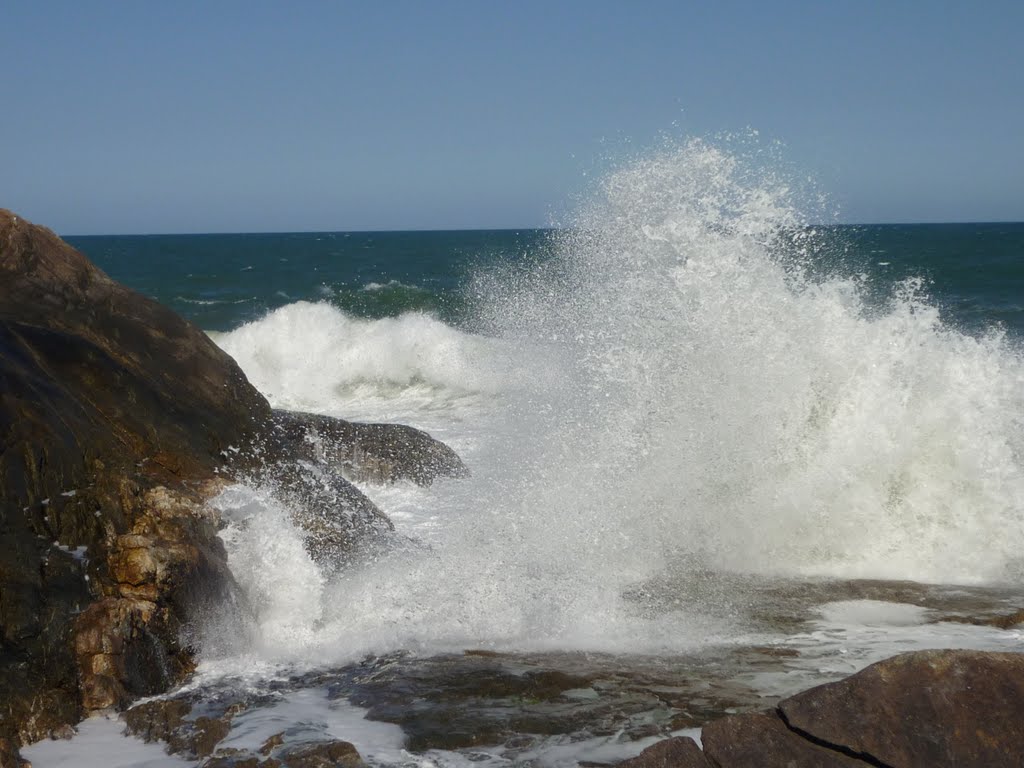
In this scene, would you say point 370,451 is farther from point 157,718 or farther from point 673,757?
point 673,757

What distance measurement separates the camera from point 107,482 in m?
5.45

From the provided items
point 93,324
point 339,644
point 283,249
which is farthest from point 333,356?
point 283,249

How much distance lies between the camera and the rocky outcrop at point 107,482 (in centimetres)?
459

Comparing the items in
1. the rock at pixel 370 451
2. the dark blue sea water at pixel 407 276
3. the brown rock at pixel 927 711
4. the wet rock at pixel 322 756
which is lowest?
the wet rock at pixel 322 756

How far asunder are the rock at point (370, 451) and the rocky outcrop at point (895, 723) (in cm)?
600

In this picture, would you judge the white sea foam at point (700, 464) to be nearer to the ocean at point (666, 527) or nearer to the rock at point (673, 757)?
the ocean at point (666, 527)

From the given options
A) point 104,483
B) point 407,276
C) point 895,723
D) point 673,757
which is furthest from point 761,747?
point 407,276

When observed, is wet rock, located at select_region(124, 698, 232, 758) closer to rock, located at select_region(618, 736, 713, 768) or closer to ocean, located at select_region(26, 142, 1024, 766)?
ocean, located at select_region(26, 142, 1024, 766)

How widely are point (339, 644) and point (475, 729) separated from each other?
4.71ft

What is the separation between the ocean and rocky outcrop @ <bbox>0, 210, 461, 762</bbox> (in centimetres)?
24

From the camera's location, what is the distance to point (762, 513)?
7.82 meters

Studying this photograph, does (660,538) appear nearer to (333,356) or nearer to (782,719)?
(782,719)

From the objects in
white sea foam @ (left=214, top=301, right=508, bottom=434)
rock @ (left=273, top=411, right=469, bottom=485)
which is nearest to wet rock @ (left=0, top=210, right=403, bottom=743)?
rock @ (left=273, top=411, right=469, bottom=485)

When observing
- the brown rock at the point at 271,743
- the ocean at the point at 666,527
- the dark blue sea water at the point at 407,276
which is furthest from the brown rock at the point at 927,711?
the dark blue sea water at the point at 407,276
